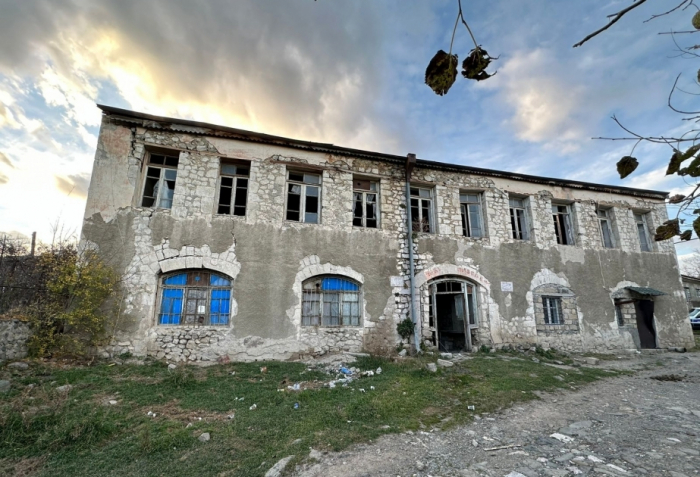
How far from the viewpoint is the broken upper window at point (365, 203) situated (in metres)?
10.0

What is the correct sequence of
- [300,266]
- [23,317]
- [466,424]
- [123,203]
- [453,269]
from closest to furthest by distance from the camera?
1. [466,424]
2. [23,317]
3. [123,203]
4. [300,266]
5. [453,269]

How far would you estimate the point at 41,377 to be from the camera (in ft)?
19.8

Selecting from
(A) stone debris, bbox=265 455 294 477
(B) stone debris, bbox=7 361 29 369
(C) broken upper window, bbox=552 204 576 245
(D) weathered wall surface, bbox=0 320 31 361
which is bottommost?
(A) stone debris, bbox=265 455 294 477

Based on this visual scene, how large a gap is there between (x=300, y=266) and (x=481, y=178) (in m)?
6.67

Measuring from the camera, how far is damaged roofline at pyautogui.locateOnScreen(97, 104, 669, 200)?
28.2 ft

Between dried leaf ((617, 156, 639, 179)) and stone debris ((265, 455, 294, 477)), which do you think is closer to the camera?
dried leaf ((617, 156, 639, 179))

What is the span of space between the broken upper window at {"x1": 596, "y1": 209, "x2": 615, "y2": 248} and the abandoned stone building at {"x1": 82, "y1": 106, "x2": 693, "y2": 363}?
0.05m

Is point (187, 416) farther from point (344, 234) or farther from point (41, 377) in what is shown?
point (344, 234)

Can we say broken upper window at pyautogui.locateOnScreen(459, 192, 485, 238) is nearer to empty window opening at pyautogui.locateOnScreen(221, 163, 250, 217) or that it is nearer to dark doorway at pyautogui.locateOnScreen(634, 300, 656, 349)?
dark doorway at pyautogui.locateOnScreen(634, 300, 656, 349)

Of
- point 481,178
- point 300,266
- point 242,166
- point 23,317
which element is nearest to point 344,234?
point 300,266

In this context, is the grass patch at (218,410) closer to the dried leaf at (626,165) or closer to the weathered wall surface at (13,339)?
the weathered wall surface at (13,339)

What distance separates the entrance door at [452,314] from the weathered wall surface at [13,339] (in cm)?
944

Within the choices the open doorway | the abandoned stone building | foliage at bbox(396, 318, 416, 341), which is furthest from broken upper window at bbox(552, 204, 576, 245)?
foliage at bbox(396, 318, 416, 341)

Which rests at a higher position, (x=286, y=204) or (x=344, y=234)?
(x=286, y=204)
